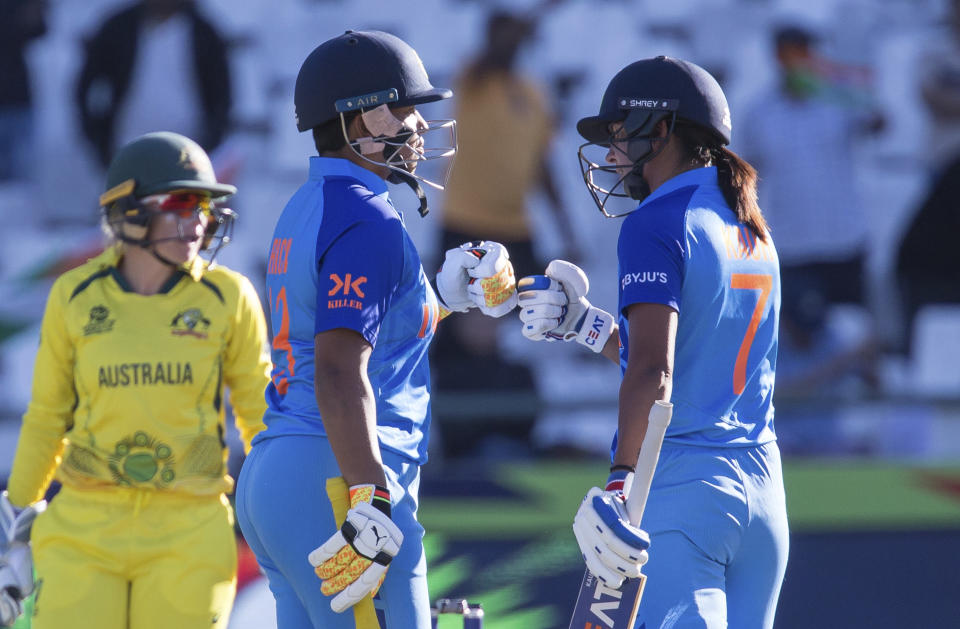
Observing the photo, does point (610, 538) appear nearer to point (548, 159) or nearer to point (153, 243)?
point (153, 243)

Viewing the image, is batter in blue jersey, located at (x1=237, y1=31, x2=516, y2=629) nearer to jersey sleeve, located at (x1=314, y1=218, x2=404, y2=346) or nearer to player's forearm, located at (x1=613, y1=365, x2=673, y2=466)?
jersey sleeve, located at (x1=314, y1=218, x2=404, y2=346)

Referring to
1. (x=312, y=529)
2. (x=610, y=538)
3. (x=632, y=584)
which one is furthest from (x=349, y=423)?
(x=632, y=584)

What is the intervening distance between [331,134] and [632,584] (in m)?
1.26

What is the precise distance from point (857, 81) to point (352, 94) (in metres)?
6.13

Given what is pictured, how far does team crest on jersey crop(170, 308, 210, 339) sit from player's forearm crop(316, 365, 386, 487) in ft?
3.09

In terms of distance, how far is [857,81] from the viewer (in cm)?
841

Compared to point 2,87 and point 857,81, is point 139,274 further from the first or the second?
point 857,81

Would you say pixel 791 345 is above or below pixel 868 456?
above

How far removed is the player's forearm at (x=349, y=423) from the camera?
2721mm

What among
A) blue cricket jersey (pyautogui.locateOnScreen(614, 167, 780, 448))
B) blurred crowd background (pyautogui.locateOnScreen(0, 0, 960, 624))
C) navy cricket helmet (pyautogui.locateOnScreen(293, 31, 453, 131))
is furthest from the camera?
blurred crowd background (pyautogui.locateOnScreen(0, 0, 960, 624))

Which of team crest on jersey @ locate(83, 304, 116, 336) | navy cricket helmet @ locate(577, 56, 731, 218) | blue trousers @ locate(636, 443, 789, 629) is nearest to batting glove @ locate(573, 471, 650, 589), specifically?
blue trousers @ locate(636, 443, 789, 629)

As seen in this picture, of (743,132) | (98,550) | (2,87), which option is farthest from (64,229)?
(98,550)

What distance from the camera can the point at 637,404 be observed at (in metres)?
2.81

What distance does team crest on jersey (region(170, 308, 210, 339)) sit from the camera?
3.56 m
